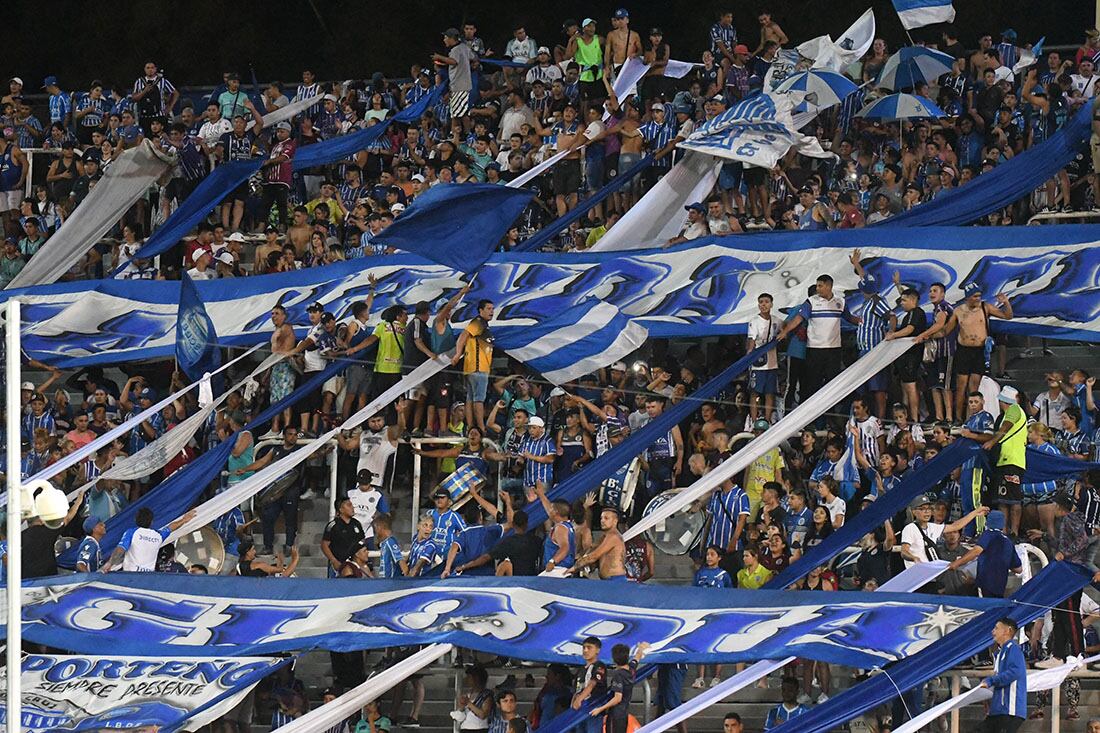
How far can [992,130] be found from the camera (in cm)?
2481

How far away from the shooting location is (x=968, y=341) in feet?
69.6

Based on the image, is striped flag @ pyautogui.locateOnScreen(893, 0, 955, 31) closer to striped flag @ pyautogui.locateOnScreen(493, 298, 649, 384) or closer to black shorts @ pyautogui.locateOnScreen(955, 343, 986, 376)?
striped flag @ pyautogui.locateOnScreen(493, 298, 649, 384)

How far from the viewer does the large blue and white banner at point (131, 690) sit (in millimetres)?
18281

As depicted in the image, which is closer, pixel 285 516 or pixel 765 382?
pixel 765 382

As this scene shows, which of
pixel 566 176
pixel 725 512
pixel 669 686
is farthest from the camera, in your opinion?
pixel 566 176

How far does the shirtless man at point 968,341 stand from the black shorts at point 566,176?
544 cm

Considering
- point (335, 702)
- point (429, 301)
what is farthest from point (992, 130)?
point (335, 702)

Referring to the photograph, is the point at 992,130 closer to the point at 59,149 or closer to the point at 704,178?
the point at 704,178

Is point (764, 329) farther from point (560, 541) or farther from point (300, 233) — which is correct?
point (300, 233)

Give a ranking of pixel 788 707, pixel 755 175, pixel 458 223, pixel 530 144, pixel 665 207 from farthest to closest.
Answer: pixel 530 144 → pixel 755 175 → pixel 665 207 → pixel 458 223 → pixel 788 707

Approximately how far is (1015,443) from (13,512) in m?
10.8

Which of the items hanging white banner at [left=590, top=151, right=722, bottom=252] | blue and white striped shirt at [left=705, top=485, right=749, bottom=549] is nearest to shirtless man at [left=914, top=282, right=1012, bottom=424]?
blue and white striped shirt at [left=705, top=485, right=749, bottom=549]

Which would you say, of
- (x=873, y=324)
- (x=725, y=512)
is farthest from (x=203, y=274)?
(x=725, y=512)

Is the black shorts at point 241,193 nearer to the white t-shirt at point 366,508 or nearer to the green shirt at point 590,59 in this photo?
A: the green shirt at point 590,59
